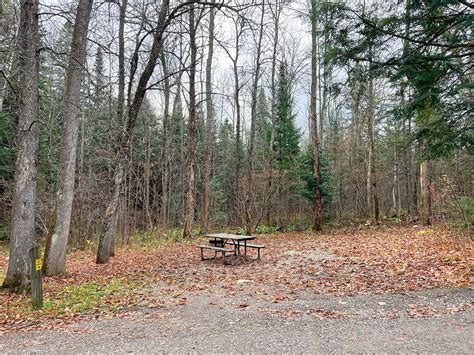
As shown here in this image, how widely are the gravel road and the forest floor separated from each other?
1 centimetres

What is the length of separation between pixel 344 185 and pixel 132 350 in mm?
21263

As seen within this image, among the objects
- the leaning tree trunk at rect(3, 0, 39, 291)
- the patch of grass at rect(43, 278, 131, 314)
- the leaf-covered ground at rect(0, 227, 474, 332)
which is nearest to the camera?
the patch of grass at rect(43, 278, 131, 314)

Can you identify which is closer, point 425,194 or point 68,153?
point 68,153

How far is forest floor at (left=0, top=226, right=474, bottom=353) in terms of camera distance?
12.2ft

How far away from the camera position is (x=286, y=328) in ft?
13.4

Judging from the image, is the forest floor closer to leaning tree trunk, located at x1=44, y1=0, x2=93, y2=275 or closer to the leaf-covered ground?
the leaf-covered ground

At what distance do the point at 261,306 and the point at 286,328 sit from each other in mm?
1011

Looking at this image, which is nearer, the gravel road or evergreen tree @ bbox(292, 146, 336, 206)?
the gravel road

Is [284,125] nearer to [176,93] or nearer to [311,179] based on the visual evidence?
[311,179]

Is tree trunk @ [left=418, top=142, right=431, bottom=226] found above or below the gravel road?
above

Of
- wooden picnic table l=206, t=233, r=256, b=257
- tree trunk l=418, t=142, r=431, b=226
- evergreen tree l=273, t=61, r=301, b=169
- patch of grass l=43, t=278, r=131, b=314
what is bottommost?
patch of grass l=43, t=278, r=131, b=314

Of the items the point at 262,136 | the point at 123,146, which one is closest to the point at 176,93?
the point at 123,146

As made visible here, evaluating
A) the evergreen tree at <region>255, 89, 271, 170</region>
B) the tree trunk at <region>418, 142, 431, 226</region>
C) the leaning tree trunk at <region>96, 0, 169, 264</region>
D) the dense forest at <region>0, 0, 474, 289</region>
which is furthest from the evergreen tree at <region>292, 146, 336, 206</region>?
the leaning tree trunk at <region>96, 0, 169, 264</region>

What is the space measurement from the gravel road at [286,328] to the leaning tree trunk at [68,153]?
3211 millimetres
